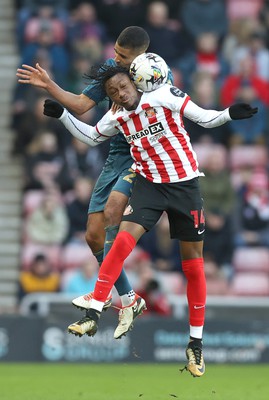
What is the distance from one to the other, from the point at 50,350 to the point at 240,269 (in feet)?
9.56

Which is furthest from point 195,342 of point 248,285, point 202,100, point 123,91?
point 202,100

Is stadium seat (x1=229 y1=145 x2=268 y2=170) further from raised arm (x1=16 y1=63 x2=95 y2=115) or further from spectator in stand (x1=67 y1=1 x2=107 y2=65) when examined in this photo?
raised arm (x1=16 y1=63 x2=95 y2=115)

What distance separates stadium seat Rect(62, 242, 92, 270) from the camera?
55.8ft

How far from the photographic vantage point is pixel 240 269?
17.4m

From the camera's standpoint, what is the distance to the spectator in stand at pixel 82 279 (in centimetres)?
1647

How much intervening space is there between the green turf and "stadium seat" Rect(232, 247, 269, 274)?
1.73m

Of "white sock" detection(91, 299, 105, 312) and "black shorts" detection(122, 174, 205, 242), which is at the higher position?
"black shorts" detection(122, 174, 205, 242)

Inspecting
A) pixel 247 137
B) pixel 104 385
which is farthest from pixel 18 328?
pixel 247 137

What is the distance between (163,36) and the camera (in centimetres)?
1828

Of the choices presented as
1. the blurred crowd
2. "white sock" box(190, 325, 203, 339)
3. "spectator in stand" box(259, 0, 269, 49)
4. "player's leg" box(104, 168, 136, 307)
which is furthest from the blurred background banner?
"player's leg" box(104, 168, 136, 307)

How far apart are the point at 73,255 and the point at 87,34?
3.44 m

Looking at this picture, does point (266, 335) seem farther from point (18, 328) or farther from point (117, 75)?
point (117, 75)

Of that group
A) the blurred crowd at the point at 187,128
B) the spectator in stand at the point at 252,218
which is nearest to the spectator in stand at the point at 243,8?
the blurred crowd at the point at 187,128

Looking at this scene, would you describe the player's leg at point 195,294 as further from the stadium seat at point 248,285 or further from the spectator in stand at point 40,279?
the stadium seat at point 248,285
